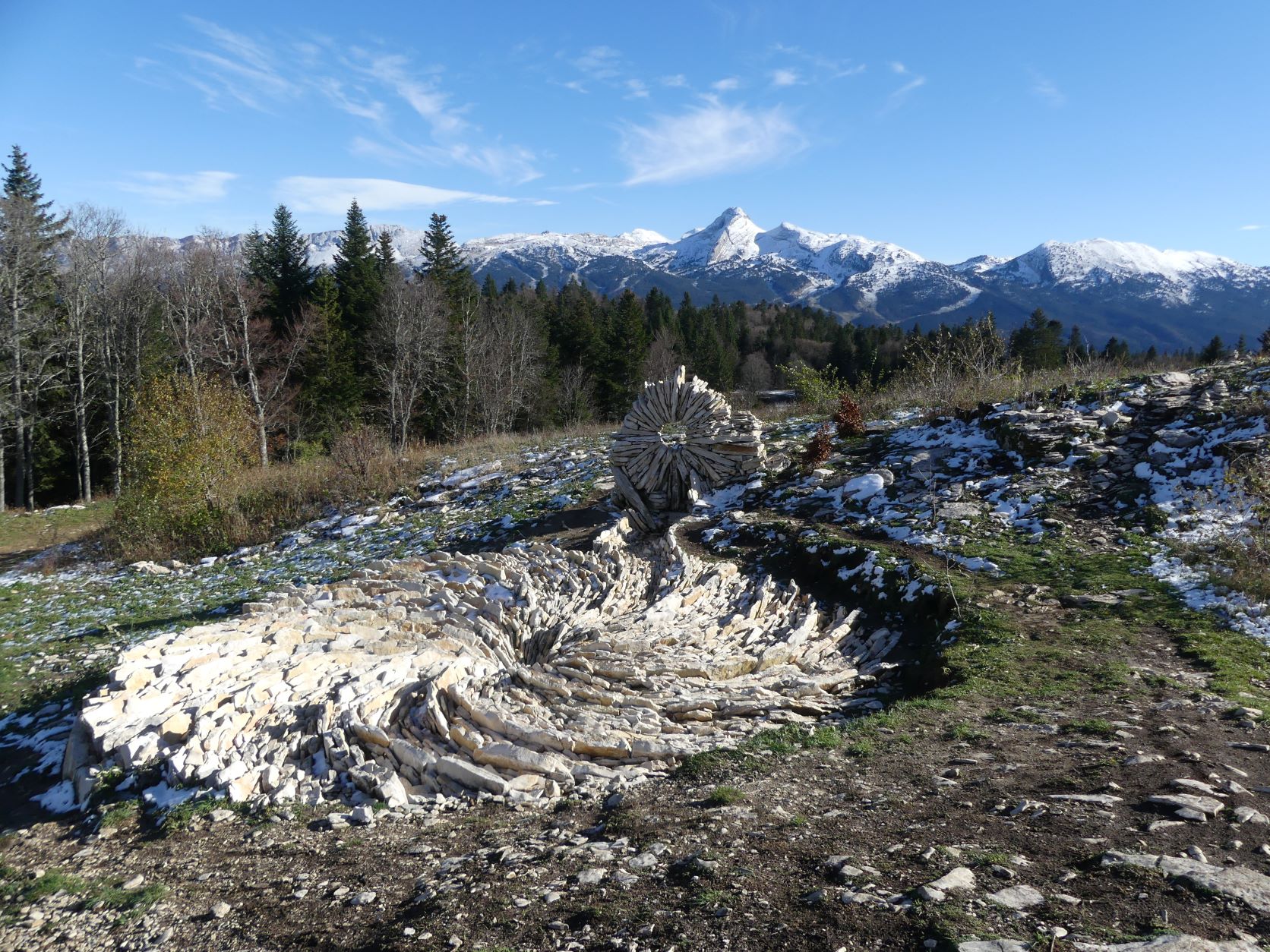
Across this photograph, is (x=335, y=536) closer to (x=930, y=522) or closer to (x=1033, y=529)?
(x=930, y=522)

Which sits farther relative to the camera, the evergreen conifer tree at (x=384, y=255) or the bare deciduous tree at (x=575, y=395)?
the bare deciduous tree at (x=575, y=395)

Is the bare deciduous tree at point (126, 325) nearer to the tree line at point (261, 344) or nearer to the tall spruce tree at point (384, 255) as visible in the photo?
the tree line at point (261, 344)

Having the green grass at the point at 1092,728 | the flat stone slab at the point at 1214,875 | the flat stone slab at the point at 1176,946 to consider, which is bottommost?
the green grass at the point at 1092,728

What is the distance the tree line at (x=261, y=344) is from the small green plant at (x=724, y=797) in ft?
63.1

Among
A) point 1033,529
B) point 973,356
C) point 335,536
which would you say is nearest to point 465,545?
point 335,536

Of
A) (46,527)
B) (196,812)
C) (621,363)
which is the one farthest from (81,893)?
(621,363)

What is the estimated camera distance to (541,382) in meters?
38.9

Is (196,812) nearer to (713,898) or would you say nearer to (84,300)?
(713,898)

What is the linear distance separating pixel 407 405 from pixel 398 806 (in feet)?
94.4

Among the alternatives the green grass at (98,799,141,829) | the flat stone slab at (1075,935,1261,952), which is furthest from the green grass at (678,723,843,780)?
the green grass at (98,799,141,829)

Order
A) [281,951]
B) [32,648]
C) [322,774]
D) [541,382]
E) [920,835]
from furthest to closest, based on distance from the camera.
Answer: [541,382], [32,648], [322,774], [920,835], [281,951]

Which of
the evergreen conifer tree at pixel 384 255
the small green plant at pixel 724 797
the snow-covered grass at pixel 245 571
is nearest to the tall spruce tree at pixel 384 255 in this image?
the evergreen conifer tree at pixel 384 255

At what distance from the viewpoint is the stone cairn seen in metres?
4.86

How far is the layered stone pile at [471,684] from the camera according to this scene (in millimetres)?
4875
